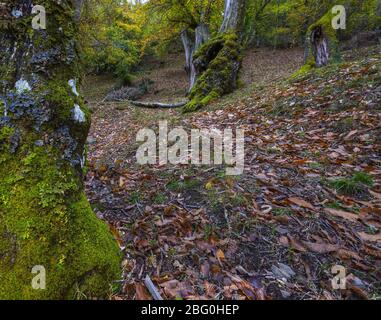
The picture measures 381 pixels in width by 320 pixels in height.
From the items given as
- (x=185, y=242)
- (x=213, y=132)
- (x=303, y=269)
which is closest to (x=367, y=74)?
(x=213, y=132)

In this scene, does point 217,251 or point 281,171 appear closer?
point 217,251

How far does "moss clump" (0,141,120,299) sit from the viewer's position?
152 centimetres

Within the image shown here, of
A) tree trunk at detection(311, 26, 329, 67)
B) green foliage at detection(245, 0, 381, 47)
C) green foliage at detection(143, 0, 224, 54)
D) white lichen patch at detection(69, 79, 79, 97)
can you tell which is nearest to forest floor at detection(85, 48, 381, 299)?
white lichen patch at detection(69, 79, 79, 97)

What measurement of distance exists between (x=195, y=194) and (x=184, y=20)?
40.3 ft

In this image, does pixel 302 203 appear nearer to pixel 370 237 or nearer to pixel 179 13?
pixel 370 237

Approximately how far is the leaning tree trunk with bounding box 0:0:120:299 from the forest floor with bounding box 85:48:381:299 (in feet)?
1.19

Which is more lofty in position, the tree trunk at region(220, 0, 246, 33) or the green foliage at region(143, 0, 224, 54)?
the green foliage at region(143, 0, 224, 54)

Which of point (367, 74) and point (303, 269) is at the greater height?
point (367, 74)

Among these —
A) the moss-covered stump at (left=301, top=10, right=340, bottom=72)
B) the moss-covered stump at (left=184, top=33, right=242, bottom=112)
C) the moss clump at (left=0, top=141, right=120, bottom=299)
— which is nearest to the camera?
the moss clump at (left=0, top=141, right=120, bottom=299)

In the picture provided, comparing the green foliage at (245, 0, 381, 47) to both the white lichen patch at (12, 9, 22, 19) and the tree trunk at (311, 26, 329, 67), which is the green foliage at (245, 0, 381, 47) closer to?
the tree trunk at (311, 26, 329, 67)

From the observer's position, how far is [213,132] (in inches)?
172
